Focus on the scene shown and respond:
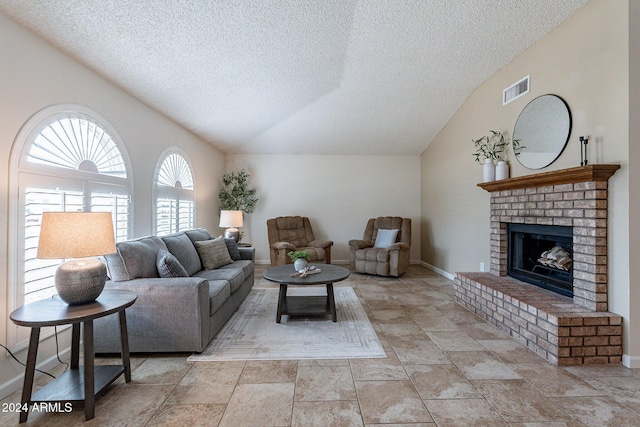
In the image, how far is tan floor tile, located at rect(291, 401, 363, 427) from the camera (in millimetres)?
1652

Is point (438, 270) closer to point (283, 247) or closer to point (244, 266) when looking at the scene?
point (283, 247)

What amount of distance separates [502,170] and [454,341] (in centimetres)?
205

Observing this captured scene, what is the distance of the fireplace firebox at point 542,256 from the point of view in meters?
2.85

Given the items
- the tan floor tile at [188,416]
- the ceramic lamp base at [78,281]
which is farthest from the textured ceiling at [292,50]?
the tan floor tile at [188,416]

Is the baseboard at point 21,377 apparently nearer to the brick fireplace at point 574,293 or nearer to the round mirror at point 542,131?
the brick fireplace at point 574,293

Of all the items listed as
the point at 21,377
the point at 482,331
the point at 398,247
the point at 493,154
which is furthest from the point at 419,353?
the point at 21,377

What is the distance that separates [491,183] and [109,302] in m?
3.81

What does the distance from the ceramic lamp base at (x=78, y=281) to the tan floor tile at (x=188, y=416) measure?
2.65 ft

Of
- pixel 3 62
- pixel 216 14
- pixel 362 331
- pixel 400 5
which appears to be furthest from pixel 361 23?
pixel 362 331

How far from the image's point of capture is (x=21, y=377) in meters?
2.01

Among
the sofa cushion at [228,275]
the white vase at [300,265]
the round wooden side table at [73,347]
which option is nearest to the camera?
the round wooden side table at [73,347]

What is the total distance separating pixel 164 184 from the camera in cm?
393

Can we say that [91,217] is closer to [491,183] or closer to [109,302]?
[109,302]

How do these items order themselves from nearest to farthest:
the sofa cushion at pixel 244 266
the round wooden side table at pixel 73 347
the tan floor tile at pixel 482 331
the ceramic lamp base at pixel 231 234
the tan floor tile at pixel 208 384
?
1. the round wooden side table at pixel 73 347
2. the tan floor tile at pixel 208 384
3. the tan floor tile at pixel 482 331
4. the sofa cushion at pixel 244 266
5. the ceramic lamp base at pixel 231 234
